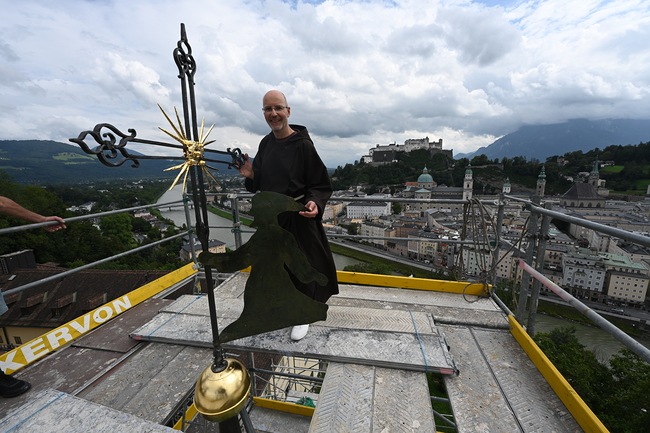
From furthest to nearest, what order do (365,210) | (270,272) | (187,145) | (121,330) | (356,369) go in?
1. (365,210)
2. (121,330)
3. (356,369)
4. (270,272)
5. (187,145)

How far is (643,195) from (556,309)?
4807cm

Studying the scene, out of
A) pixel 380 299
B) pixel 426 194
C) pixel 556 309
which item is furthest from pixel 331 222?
pixel 380 299

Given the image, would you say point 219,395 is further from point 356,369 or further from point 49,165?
point 49,165

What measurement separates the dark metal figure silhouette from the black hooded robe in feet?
1.58

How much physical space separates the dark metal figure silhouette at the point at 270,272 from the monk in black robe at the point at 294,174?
514 millimetres

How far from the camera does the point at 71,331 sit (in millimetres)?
2359

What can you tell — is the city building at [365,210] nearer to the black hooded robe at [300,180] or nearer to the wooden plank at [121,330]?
the wooden plank at [121,330]

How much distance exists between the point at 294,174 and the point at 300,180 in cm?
6

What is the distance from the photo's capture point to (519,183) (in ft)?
214

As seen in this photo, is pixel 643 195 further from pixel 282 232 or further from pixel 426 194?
pixel 282 232

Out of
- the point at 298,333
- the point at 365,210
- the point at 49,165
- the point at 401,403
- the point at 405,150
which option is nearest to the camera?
the point at 401,403

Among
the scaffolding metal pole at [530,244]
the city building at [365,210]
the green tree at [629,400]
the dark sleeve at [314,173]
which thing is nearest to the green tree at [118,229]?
the dark sleeve at [314,173]

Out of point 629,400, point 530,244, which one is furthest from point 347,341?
point 629,400

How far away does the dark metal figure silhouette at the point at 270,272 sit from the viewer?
142 cm
